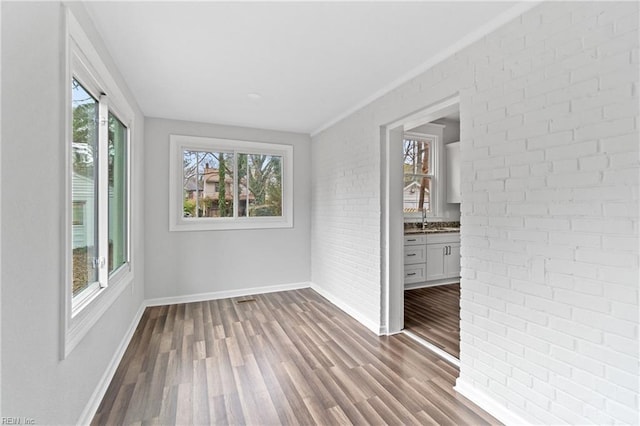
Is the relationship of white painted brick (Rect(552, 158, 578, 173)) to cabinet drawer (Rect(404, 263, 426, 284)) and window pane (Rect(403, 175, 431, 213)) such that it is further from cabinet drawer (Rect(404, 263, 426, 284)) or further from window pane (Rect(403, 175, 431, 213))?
window pane (Rect(403, 175, 431, 213))

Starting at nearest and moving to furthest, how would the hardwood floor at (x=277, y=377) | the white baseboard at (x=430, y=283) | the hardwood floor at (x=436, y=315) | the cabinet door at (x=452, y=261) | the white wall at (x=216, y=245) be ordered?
the hardwood floor at (x=277, y=377), the hardwood floor at (x=436, y=315), the white wall at (x=216, y=245), the white baseboard at (x=430, y=283), the cabinet door at (x=452, y=261)

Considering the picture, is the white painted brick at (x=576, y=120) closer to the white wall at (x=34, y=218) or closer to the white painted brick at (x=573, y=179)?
the white painted brick at (x=573, y=179)

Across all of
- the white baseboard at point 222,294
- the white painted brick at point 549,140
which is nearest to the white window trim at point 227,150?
the white baseboard at point 222,294

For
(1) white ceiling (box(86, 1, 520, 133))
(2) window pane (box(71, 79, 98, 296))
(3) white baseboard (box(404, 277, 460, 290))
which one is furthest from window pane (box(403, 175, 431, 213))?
(2) window pane (box(71, 79, 98, 296))

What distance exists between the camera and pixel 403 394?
6.93 feet

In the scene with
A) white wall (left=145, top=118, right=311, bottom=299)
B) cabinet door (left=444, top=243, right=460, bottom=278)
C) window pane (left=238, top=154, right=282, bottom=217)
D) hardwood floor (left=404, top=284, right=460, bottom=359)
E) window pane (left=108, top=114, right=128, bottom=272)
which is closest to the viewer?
window pane (left=108, top=114, right=128, bottom=272)

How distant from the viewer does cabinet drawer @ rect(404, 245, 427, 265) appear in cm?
460

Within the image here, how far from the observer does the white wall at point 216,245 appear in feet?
13.1

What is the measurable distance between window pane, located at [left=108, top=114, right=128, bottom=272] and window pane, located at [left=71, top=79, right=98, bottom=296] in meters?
0.33

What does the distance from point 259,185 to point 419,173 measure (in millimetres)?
2824

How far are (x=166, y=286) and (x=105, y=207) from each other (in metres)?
2.11

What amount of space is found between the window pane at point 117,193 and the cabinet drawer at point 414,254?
3735 mm

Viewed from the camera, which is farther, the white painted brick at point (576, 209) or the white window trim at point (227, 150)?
the white window trim at point (227, 150)

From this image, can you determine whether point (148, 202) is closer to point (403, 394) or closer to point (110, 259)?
point (110, 259)
